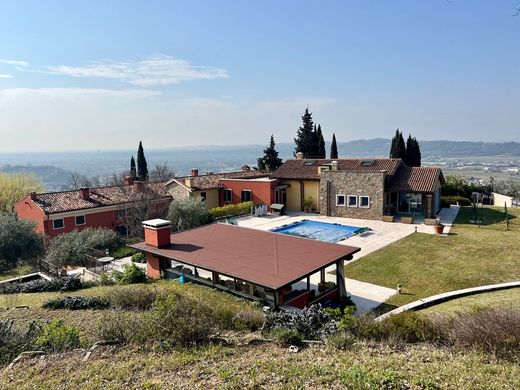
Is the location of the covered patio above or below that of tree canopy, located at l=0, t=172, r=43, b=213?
below

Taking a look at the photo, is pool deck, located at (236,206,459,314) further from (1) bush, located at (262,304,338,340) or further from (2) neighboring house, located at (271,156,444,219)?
(1) bush, located at (262,304,338,340)

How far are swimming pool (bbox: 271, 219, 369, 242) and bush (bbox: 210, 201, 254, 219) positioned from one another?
18.3 feet

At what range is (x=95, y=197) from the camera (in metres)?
29.7

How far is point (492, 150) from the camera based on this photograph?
188 m

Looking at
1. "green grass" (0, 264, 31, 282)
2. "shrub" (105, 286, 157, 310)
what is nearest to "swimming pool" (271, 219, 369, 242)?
"shrub" (105, 286, 157, 310)

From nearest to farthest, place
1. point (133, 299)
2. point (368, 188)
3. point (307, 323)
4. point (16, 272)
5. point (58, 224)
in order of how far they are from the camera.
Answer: point (307, 323), point (133, 299), point (16, 272), point (58, 224), point (368, 188)

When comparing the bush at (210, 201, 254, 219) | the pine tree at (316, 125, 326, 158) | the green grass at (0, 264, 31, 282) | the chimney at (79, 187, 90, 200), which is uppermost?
the pine tree at (316, 125, 326, 158)

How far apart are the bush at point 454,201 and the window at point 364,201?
8.95 m

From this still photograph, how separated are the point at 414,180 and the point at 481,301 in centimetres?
1740

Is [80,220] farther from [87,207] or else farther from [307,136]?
Answer: [307,136]

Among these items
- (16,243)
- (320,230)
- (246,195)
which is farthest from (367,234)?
(16,243)

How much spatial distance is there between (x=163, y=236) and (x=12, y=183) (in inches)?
1107

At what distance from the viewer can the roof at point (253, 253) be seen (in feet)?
38.3

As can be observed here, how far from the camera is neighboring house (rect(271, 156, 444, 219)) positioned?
27.7m
